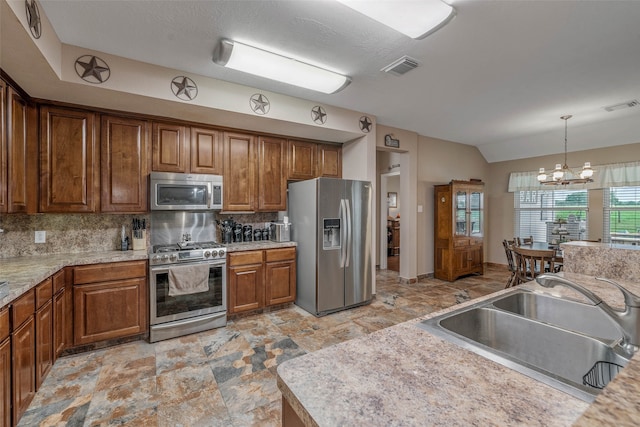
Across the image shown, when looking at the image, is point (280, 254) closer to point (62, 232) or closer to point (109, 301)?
point (109, 301)

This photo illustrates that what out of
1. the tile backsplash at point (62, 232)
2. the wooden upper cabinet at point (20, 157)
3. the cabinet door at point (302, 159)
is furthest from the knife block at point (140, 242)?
the cabinet door at point (302, 159)

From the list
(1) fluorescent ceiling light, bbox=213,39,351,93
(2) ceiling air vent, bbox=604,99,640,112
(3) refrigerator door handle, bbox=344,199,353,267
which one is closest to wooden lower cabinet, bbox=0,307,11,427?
(1) fluorescent ceiling light, bbox=213,39,351,93

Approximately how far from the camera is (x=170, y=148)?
3.21m

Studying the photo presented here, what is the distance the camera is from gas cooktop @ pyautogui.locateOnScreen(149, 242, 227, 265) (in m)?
2.86

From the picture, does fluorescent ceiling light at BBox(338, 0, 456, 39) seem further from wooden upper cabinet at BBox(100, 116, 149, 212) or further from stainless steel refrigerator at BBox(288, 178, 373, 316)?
wooden upper cabinet at BBox(100, 116, 149, 212)

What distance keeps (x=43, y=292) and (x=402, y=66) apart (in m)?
3.41

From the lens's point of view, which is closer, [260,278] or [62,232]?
[62,232]

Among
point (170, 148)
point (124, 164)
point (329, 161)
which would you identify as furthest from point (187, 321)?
point (329, 161)

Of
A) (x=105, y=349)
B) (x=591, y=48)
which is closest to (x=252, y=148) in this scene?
(x=105, y=349)

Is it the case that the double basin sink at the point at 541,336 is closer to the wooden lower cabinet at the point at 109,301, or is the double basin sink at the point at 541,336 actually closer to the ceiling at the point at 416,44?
the ceiling at the point at 416,44

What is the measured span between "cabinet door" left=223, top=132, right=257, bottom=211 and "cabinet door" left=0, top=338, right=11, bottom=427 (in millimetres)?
2179

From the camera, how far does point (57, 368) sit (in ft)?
7.84

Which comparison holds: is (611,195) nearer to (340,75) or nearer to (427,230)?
(427,230)

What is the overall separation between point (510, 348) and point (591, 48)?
107 inches
